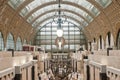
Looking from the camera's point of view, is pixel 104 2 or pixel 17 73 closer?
pixel 17 73

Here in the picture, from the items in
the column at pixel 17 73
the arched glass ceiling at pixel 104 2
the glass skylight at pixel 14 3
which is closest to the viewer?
the column at pixel 17 73

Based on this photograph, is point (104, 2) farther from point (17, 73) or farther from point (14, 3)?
point (17, 73)

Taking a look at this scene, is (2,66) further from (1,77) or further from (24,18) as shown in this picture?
(24,18)

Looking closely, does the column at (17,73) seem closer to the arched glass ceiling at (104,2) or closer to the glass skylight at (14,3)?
the arched glass ceiling at (104,2)

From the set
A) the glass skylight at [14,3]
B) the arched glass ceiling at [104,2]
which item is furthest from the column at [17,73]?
the glass skylight at [14,3]

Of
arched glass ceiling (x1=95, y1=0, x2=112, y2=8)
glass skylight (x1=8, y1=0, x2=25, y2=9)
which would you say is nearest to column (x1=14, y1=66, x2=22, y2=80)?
arched glass ceiling (x1=95, y1=0, x2=112, y2=8)

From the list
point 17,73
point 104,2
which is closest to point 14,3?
point 104,2

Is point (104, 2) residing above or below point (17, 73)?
above

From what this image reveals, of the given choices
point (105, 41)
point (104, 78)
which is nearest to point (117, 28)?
point (105, 41)

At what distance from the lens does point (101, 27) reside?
38.2 m

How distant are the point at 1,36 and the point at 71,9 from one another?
16236mm

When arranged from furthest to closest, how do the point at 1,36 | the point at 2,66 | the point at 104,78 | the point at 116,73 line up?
the point at 1,36 → the point at 104,78 → the point at 2,66 → the point at 116,73

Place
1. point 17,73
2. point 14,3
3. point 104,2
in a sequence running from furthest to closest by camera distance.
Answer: point 14,3 < point 104,2 < point 17,73

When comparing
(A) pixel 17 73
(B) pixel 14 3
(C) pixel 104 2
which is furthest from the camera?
(B) pixel 14 3
